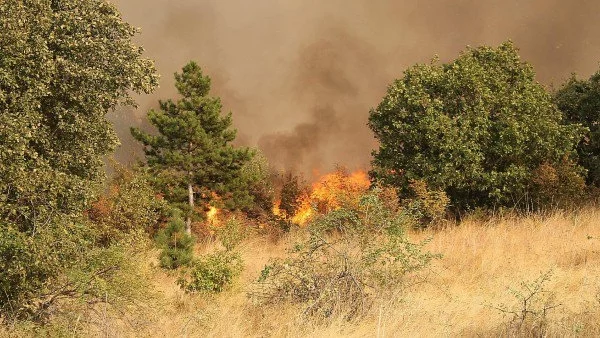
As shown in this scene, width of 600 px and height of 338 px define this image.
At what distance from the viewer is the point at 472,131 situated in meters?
26.8

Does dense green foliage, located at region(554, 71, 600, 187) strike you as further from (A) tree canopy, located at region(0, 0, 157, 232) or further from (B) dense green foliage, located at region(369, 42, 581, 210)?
(A) tree canopy, located at region(0, 0, 157, 232)

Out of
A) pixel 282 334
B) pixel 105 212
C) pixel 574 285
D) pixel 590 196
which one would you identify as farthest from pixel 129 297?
pixel 590 196

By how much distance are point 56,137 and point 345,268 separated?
622 cm

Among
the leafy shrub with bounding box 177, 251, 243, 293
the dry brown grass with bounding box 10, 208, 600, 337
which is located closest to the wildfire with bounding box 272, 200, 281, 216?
the dry brown grass with bounding box 10, 208, 600, 337

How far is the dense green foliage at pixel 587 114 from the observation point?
30.9 meters

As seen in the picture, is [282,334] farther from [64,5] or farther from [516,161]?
[516,161]

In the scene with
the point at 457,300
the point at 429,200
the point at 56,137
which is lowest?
the point at 457,300

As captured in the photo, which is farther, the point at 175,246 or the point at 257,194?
the point at 257,194

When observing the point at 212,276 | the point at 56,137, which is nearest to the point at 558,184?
the point at 212,276

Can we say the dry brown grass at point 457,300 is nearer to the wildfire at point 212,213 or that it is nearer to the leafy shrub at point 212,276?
the leafy shrub at point 212,276

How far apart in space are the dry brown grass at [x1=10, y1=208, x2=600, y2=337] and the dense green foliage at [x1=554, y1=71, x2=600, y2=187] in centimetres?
1194

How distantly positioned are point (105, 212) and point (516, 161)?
18.5 metres

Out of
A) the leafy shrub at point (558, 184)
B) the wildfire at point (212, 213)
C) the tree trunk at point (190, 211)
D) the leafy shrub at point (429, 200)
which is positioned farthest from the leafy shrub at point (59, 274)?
the wildfire at point (212, 213)

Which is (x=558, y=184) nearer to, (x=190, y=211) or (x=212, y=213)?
(x=190, y=211)
